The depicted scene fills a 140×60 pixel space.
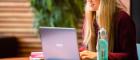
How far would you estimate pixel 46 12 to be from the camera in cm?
341

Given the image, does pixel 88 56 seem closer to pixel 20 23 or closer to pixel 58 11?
pixel 58 11

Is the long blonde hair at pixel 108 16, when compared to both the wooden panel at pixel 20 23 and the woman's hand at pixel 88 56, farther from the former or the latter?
the wooden panel at pixel 20 23

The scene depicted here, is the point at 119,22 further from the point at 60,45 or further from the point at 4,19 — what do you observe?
the point at 4,19

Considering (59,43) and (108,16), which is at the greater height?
(108,16)

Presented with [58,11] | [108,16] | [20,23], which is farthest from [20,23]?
[108,16]

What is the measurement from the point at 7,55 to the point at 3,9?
0.71 metres

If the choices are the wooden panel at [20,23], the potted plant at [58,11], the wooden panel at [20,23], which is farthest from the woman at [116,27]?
the wooden panel at [20,23]

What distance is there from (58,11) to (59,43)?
1715mm

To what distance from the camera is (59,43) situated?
1676 millimetres

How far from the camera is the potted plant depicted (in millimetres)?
3346

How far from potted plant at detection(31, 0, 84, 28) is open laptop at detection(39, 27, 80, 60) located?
159cm

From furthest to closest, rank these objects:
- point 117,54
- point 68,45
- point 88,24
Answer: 1. point 88,24
2. point 117,54
3. point 68,45

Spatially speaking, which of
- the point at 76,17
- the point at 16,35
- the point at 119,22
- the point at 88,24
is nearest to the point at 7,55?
the point at 16,35

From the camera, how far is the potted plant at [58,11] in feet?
11.0
